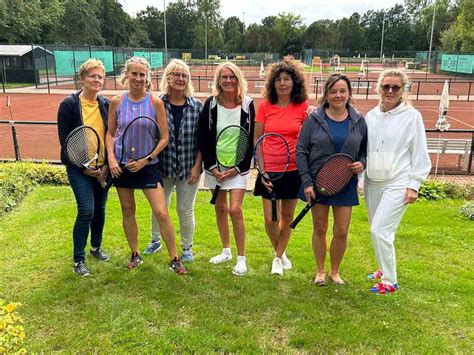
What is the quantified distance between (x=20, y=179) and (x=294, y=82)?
17.4 feet

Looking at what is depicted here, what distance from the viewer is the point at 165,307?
3.80 meters

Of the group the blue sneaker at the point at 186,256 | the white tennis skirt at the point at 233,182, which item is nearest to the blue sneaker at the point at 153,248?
the blue sneaker at the point at 186,256

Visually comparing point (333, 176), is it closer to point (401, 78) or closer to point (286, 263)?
point (401, 78)

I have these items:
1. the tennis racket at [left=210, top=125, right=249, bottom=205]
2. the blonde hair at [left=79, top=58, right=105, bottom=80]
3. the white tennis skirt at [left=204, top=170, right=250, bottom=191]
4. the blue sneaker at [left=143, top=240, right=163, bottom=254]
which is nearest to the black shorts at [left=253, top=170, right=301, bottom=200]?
the white tennis skirt at [left=204, top=170, right=250, bottom=191]

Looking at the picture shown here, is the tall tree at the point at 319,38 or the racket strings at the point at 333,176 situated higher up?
the tall tree at the point at 319,38

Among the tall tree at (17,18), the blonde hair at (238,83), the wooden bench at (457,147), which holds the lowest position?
the wooden bench at (457,147)

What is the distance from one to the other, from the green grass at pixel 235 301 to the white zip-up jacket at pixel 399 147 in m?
1.14

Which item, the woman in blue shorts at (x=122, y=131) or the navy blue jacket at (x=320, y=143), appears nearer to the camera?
the navy blue jacket at (x=320, y=143)

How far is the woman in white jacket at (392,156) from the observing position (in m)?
3.65

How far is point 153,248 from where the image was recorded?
490 cm

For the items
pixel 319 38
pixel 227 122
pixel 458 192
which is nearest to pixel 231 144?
pixel 227 122

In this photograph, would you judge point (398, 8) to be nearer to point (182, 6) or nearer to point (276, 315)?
point (182, 6)

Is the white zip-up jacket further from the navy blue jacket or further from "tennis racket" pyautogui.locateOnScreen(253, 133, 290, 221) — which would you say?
"tennis racket" pyautogui.locateOnScreen(253, 133, 290, 221)

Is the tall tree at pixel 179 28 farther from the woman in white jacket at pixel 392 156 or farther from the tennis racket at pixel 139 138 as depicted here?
the woman in white jacket at pixel 392 156
